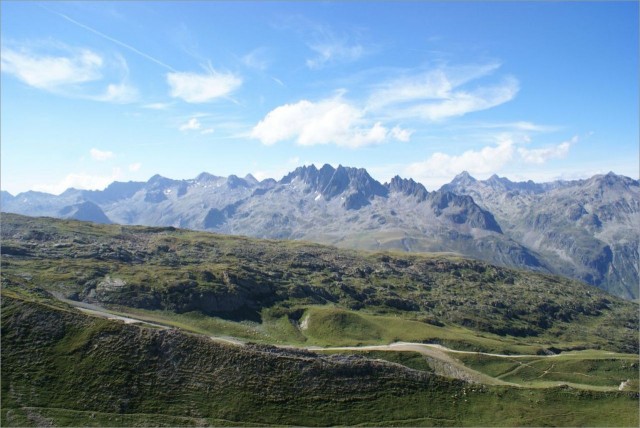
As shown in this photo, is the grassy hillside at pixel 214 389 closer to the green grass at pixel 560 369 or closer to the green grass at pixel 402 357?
the green grass at pixel 402 357

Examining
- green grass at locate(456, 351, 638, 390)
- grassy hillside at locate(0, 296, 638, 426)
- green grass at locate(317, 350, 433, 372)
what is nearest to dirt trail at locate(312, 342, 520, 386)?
green grass at locate(317, 350, 433, 372)

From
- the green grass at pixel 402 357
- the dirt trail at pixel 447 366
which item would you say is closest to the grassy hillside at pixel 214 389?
the dirt trail at pixel 447 366

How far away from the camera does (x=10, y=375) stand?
72.7 meters

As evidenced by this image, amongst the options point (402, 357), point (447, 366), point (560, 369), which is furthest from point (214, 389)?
point (560, 369)

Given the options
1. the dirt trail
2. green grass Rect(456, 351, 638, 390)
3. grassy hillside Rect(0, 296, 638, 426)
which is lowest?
green grass Rect(456, 351, 638, 390)

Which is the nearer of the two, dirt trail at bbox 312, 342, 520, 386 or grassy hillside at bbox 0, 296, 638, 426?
grassy hillside at bbox 0, 296, 638, 426

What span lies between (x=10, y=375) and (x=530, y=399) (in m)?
95.1

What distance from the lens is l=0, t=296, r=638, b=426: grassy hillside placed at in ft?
233

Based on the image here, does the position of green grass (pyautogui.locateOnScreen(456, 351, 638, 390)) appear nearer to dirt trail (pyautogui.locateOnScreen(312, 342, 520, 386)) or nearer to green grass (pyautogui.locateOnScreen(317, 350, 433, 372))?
dirt trail (pyautogui.locateOnScreen(312, 342, 520, 386))

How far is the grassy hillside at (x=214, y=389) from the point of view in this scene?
71.1 meters

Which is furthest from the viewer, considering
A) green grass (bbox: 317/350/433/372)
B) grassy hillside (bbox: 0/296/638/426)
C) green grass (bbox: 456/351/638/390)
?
green grass (bbox: 456/351/638/390)

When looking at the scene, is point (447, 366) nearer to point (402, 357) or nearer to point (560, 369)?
point (402, 357)

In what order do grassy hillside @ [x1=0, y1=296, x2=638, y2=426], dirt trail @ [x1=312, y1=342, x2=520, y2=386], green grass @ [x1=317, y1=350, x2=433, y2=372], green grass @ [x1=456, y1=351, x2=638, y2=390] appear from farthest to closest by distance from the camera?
1. green grass @ [x1=456, y1=351, x2=638, y2=390]
2. green grass @ [x1=317, y1=350, x2=433, y2=372]
3. dirt trail @ [x1=312, y1=342, x2=520, y2=386]
4. grassy hillside @ [x1=0, y1=296, x2=638, y2=426]

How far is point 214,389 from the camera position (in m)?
76.9
